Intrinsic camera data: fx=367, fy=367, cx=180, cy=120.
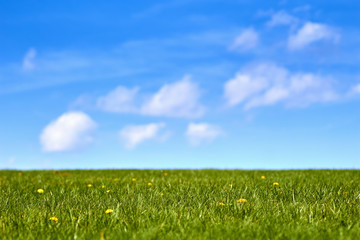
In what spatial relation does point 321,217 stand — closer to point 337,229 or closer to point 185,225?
point 337,229

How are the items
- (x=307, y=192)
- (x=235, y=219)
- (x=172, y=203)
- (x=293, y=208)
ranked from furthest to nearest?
(x=307, y=192)
(x=172, y=203)
(x=293, y=208)
(x=235, y=219)

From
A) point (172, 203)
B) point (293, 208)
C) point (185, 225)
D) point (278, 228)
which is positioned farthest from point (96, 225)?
point (293, 208)

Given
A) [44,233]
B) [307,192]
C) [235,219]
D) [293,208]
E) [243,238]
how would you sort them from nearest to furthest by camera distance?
[243,238] → [44,233] → [235,219] → [293,208] → [307,192]

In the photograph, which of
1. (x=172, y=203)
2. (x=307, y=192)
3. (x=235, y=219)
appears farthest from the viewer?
(x=307, y=192)

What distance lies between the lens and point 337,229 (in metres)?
3.90

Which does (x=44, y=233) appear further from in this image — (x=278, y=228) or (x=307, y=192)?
(x=307, y=192)

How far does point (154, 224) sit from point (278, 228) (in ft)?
4.27

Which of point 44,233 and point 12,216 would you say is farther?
point 12,216

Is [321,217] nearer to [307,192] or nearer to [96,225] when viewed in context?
[307,192]

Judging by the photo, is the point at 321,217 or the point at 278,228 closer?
the point at 278,228

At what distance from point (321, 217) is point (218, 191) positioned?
2197 millimetres

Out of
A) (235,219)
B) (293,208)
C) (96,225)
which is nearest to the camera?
(96,225)

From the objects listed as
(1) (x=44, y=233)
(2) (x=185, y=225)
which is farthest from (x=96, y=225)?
(2) (x=185, y=225)

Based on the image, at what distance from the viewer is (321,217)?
4379 millimetres
